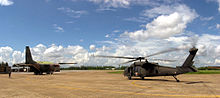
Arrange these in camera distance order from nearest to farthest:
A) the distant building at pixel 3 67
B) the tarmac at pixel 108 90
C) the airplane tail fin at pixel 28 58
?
the tarmac at pixel 108 90
the airplane tail fin at pixel 28 58
the distant building at pixel 3 67

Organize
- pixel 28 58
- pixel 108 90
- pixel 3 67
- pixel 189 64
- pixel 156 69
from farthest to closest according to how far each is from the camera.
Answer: pixel 3 67 → pixel 28 58 → pixel 156 69 → pixel 189 64 → pixel 108 90

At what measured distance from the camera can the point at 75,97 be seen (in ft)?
37.0

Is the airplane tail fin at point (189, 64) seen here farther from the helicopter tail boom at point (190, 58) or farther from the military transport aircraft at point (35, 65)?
the military transport aircraft at point (35, 65)

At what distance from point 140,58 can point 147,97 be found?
14.6 meters

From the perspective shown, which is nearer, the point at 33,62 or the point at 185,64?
the point at 185,64

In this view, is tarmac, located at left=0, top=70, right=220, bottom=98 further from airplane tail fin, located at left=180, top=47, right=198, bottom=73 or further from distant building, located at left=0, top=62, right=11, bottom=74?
distant building, located at left=0, top=62, right=11, bottom=74

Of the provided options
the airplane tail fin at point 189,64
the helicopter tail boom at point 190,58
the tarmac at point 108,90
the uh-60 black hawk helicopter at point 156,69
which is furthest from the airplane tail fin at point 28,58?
the helicopter tail boom at point 190,58

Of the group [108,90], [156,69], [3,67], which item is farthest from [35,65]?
[108,90]

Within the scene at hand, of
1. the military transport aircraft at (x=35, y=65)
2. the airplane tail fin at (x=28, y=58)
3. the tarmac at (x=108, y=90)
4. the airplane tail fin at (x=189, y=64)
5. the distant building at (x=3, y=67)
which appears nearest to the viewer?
the tarmac at (x=108, y=90)

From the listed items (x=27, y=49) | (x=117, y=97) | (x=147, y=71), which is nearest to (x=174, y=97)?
(x=117, y=97)

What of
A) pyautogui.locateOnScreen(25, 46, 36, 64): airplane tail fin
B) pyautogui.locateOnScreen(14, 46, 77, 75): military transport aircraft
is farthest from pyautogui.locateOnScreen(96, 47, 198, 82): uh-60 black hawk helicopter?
pyautogui.locateOnScreen(25, 46, 36, 64): airplane tail fin

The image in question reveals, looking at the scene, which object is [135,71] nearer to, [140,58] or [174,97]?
[140,58]

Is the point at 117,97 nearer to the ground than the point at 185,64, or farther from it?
nearer to the ground

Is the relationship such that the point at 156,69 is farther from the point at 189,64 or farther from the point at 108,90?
the point at 108,90
